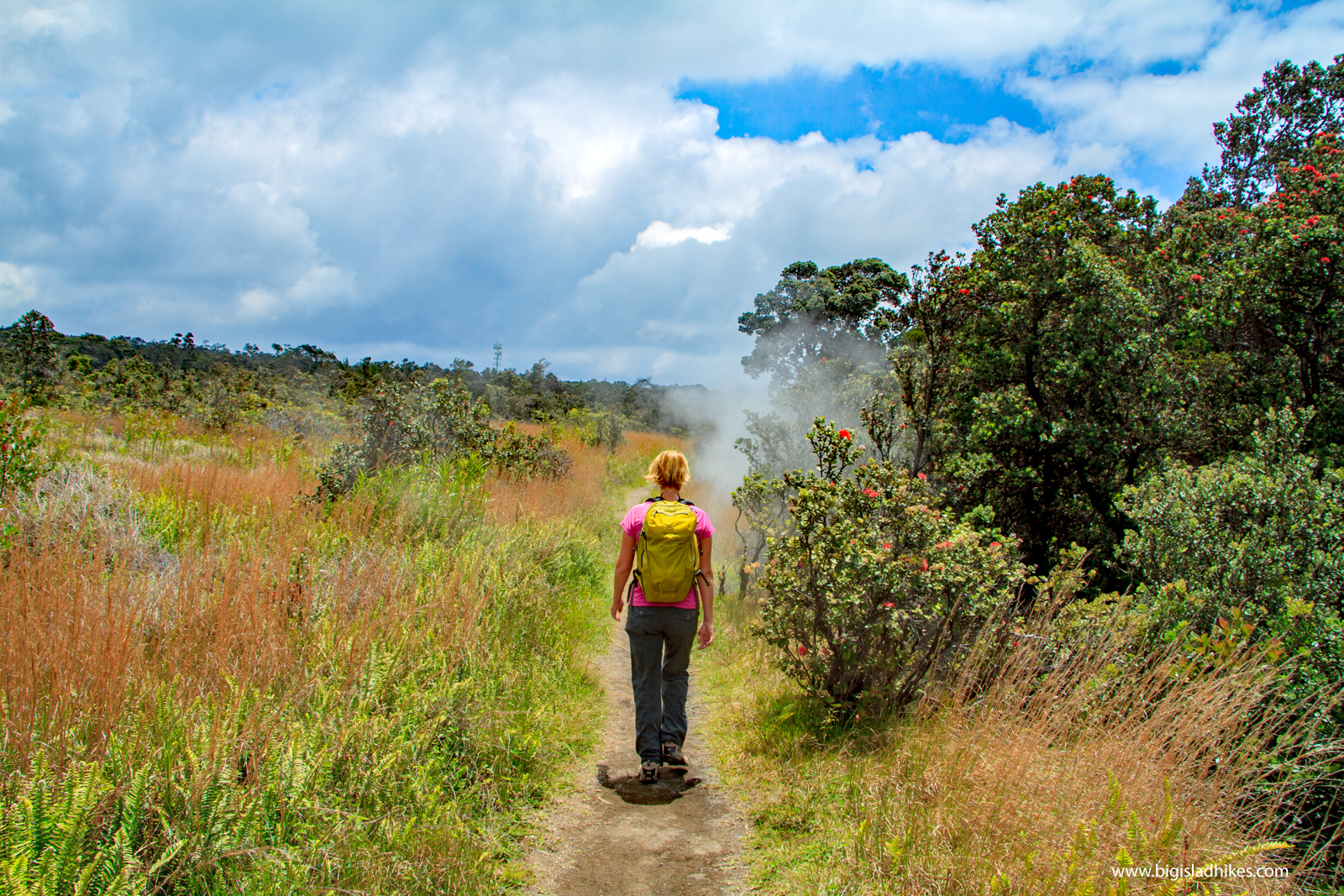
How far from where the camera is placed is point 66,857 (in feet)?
6.44

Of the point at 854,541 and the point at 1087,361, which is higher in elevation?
the point at 1087,361

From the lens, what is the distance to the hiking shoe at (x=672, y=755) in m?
4.00

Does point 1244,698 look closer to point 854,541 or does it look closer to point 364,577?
point 854,541

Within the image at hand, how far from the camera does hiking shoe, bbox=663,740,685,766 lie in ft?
13.1

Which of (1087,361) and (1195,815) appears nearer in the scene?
(1195,815)

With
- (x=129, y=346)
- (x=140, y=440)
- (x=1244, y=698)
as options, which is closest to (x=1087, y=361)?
(x=1244, y=698)

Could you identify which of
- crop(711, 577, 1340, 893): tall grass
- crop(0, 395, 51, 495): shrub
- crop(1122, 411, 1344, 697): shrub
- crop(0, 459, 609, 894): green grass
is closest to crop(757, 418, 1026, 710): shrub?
crop(711, 577, 1340, 893): tall grass

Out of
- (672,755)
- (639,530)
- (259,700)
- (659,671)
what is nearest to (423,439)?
(639,530)

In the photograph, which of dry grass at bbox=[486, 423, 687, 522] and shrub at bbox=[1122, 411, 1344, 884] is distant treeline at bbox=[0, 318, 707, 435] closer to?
dry grass at bbox=[486, 423, 687, 522]

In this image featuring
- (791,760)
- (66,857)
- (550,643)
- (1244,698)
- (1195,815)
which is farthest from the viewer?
(550,643)

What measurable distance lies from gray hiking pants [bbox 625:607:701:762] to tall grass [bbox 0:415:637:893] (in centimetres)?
55

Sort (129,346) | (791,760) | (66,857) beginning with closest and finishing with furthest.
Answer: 1. (66,857)
2. (791,760)
3. (129,346)

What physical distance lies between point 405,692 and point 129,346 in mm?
56204

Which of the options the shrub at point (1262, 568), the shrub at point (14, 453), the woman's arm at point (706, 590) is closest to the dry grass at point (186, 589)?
the shrub at point (14, 453)
